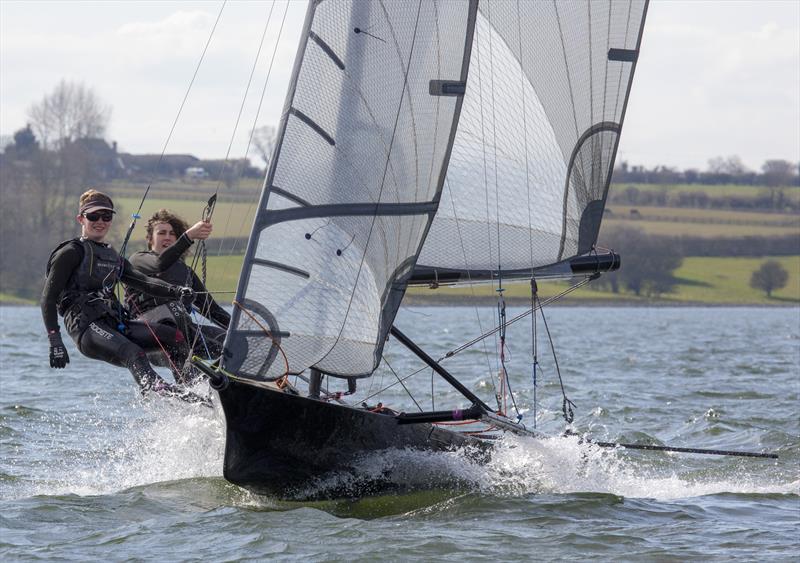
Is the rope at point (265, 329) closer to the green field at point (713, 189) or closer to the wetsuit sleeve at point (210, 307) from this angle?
the wetsuit sleeve at point (210, 307)

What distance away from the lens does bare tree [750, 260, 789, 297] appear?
83.9m

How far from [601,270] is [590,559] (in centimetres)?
323

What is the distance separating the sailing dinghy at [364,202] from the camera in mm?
7270

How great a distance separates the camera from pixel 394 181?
7.80m

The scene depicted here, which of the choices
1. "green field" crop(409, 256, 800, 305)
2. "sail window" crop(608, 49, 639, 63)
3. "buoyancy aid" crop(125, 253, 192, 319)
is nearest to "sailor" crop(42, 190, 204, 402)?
"buoyancy aid" crop(125, 253, 192, 319)

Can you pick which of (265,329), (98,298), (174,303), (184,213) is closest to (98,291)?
(98,298)

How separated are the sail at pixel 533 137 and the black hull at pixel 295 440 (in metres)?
1.58

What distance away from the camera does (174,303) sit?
8617mm

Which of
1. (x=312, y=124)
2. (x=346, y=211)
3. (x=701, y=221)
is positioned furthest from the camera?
(x=701, y=221)

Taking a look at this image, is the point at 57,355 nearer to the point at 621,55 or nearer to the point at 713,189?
the point at 621,55

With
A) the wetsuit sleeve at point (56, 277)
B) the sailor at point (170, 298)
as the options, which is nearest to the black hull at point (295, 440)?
the sailor at point (170, 298)

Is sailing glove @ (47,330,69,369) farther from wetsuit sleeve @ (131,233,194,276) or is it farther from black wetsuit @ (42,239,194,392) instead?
wetsuit sleeve @ (131,233,194,276)

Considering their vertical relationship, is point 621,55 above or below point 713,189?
below

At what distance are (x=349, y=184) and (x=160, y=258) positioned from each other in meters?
1.45
